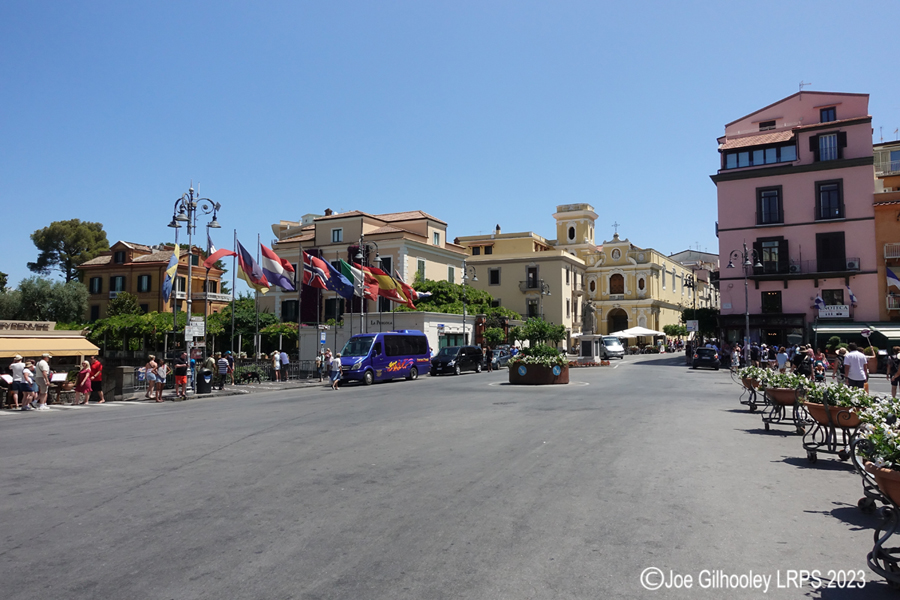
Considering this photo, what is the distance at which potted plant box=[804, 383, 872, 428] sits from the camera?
8.31 meters

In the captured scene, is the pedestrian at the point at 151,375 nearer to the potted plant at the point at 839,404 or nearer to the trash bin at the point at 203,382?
the trash bin at the point at 203,382

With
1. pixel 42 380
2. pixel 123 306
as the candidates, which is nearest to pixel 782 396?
pixel 42 380

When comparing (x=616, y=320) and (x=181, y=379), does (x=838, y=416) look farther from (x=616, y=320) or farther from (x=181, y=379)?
(x=616, y=320)

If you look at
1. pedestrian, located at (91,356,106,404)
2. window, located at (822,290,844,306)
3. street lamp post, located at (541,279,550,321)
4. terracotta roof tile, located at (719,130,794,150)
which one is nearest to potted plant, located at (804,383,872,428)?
pedestrian, located at (91,356,106,404)

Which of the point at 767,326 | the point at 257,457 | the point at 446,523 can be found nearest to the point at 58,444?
the point at 257,457

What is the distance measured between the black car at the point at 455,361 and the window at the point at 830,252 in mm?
25245

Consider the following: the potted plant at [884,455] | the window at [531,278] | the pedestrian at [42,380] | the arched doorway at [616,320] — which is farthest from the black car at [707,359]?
the arched doorway at [616,320]

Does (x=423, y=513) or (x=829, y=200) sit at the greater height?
(x=829, y=200)

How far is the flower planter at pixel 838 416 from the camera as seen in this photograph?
8.34 metres

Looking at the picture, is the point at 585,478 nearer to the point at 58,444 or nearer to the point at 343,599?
the point at 343,599

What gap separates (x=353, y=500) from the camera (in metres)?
6.73

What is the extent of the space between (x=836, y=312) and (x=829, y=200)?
808cm

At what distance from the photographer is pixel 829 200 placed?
42938mm

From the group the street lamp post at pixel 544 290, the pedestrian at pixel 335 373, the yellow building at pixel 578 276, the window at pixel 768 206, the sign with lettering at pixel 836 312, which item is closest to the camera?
the pedestrian at pixel 335 373
